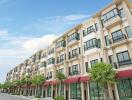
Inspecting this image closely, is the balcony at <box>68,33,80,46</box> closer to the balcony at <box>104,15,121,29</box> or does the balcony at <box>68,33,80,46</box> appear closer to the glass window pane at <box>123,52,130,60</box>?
the balcony at <box>104,15,121,29</box>

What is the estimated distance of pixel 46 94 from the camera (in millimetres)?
42969

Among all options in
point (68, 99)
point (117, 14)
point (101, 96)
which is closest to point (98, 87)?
point (101, 96)

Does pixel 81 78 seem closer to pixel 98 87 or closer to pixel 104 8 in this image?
pixel 98 87

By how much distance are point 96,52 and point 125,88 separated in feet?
26.8

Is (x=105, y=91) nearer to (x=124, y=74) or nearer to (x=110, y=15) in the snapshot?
(x=124, y=74)

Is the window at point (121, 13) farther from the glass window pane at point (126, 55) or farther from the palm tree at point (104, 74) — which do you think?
the palm tree at point (104, 74)

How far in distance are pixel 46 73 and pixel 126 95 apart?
94.6 feet

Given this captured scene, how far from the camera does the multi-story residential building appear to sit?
861 inches

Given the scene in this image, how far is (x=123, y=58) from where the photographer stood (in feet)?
72.8

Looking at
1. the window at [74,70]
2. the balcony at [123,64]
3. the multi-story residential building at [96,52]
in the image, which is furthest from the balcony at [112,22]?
the window at [74,70]

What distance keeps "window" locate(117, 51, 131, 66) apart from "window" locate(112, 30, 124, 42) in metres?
2.35

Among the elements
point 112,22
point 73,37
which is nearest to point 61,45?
point 73,37

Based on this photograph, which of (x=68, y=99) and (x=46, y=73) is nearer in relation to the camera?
(x=68, y=99)

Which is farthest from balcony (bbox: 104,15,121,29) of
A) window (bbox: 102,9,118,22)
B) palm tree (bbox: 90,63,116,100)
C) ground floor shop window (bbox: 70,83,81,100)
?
ground floor shop window (bbox: 70,83,81,100)
